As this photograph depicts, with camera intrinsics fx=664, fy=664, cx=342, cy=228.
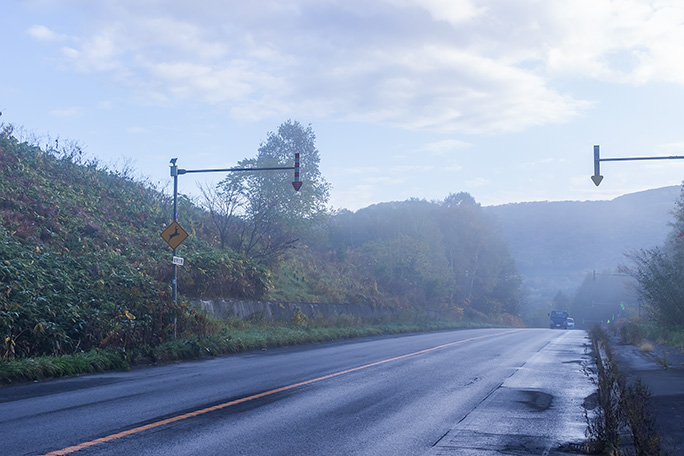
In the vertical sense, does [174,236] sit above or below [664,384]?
above

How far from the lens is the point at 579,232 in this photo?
153 meters

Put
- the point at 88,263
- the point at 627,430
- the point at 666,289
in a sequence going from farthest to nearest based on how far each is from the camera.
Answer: the point at 666,289 < the point at 88,263 < the point at 627,430

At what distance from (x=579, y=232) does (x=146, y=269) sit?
14326cm

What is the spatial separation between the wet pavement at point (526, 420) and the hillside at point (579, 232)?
135 metres

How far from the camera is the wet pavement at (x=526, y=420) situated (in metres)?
7.52

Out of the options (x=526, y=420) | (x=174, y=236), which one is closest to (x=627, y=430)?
(x=526, y=420)

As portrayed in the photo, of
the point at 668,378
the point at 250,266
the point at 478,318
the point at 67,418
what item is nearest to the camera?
the point at 67,418

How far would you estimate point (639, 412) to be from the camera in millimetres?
6617

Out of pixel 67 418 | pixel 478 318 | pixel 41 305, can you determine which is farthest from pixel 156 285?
pixel 478 318

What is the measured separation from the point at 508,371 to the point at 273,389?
265 inches

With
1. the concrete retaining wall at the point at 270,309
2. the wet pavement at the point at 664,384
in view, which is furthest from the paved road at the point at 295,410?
the concrete retaining wall at the point at 270,309

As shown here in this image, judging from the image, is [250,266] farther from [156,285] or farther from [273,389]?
[273,389]

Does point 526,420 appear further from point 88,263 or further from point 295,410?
point 88,263

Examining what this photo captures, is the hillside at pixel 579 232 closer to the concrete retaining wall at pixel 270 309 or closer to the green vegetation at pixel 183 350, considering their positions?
the concrete retaining wall at pixel 270 309
